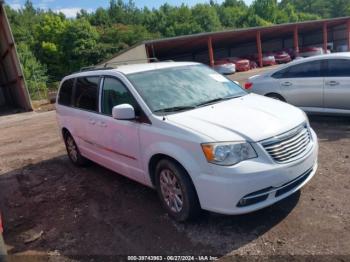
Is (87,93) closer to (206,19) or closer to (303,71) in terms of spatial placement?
(303,71)

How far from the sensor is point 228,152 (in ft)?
12.0

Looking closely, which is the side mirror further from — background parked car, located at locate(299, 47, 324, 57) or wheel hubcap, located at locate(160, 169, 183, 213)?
background parked car, located at locate(299, 47, 324, 57)

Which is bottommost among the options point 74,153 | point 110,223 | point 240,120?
point 110,223

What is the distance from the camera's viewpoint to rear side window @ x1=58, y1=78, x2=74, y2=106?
659 centimetres

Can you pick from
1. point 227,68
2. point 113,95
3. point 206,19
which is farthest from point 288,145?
point 206,19

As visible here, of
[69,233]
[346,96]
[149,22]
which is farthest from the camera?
[149,22]

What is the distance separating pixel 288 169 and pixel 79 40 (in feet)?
191

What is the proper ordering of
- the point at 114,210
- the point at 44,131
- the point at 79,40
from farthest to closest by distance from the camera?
the point at 79,40
the point at 44,131
the point at 114,210

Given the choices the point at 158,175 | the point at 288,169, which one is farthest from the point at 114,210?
the point at 288,169

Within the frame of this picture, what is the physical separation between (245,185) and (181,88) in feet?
5.71

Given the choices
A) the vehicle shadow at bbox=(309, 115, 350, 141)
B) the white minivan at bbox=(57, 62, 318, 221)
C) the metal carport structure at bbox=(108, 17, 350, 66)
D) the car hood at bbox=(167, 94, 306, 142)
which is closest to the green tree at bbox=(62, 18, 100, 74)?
the metal carport structure at bbox=(108, 17, 350, 66)

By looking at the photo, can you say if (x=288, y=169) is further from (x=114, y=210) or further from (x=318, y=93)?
(x=318, y=93)

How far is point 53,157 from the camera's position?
8.16 meters

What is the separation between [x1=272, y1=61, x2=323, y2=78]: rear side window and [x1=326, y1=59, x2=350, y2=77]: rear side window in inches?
8.0
